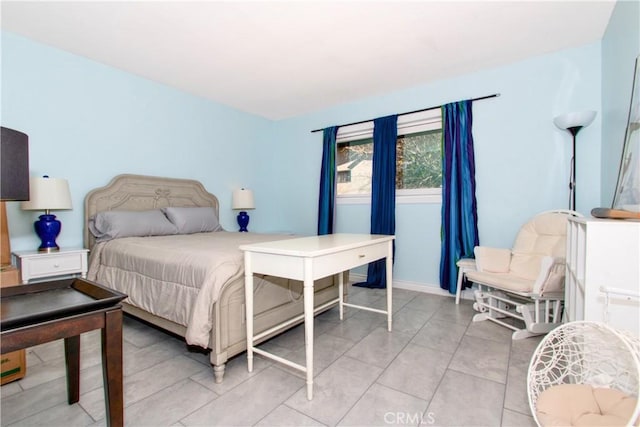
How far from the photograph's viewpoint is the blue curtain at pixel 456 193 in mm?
3014

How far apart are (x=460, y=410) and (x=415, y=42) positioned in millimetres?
2660

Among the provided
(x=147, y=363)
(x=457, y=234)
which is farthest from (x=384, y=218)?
(x=147, y=363)

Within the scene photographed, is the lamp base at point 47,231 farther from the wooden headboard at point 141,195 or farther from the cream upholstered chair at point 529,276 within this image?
the cream upholstered chair at point 529,276

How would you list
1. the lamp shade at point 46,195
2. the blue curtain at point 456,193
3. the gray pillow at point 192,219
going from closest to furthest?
the lamp shade at point 46,195 < the blue curtain at point 456,193 < the gray pillow at point 192,219

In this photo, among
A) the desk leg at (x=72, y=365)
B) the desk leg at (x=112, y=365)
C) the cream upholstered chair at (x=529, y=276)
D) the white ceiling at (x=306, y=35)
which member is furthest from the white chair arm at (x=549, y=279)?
the desk leg at (x=72, y=365)

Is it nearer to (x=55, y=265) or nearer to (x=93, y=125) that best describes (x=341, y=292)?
(x=55, y=265)

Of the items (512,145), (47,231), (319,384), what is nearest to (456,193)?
(512,145)

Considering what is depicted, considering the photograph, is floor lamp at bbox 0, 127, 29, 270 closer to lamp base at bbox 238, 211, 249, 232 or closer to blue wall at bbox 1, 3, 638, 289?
blue wall at bbox 1, 3, 638, 289

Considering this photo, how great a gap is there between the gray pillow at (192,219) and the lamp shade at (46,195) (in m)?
0.89

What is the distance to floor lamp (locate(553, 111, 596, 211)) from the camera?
2.32m

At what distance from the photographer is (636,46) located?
1754 mm

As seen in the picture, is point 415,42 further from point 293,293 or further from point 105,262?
point 105,262

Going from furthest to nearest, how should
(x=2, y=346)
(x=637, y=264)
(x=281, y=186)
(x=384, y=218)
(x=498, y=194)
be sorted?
(x=281, y=186), (x=384, y=218), (x=498, y=194), (x=637, y=264), (x=2, y=346)

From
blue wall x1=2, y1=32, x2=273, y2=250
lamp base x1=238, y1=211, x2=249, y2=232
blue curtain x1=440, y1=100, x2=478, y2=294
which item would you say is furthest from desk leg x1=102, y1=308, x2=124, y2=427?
lamp base x1=238, y1=211, x2=249, y2=232
